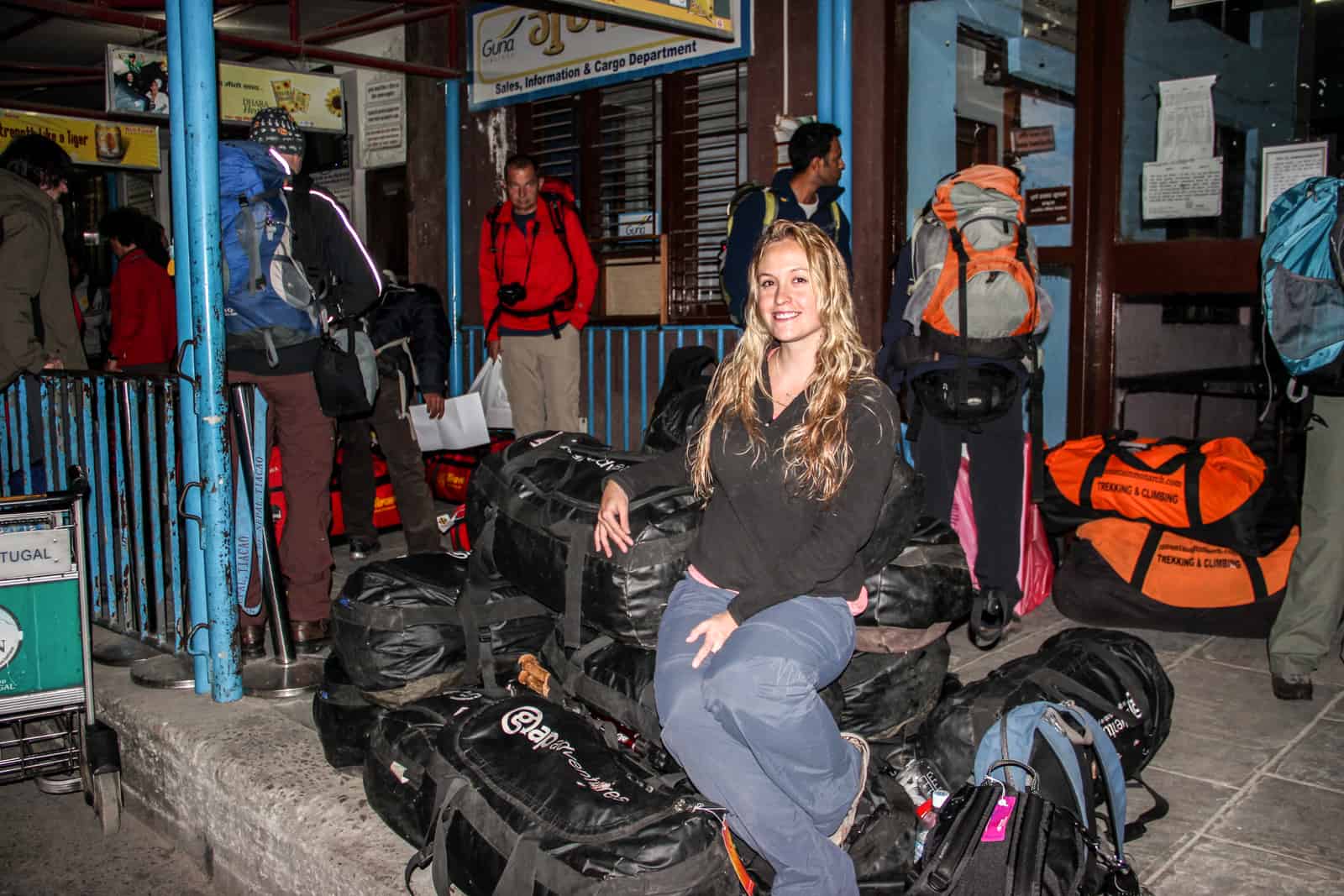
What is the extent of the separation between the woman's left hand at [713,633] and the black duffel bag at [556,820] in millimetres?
334

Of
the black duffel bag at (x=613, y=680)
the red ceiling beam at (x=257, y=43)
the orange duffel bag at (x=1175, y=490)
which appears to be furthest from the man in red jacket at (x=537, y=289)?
the black duffel bag at (x=613, y=680)

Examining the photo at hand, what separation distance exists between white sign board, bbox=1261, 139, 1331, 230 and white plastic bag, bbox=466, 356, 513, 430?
4317 mm

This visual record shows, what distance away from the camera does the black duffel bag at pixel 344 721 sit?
3.48 metres

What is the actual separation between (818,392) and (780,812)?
1.01 m

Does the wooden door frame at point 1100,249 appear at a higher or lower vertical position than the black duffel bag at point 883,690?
higher

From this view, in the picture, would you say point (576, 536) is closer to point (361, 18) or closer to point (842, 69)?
point (842, 69)

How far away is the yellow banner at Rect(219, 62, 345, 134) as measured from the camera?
7.91m

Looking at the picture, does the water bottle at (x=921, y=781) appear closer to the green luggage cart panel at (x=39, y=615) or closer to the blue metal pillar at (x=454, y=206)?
the green luggage cart panel at (x=39, y=615)

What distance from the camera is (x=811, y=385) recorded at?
2783 millimetres

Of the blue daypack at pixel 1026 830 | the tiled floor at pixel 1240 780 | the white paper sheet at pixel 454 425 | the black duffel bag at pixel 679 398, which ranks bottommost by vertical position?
the tiled floor at pixel 1240 780

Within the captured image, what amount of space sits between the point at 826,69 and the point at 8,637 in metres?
4.60

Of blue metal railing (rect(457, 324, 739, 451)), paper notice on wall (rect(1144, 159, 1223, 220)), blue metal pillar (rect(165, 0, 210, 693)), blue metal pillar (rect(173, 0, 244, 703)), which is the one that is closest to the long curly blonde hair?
blue metal pillar (rect(173, 0, 244, 703))

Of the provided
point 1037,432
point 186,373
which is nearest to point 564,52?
point 1037,432

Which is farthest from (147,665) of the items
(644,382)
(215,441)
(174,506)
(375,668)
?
(644,382)
